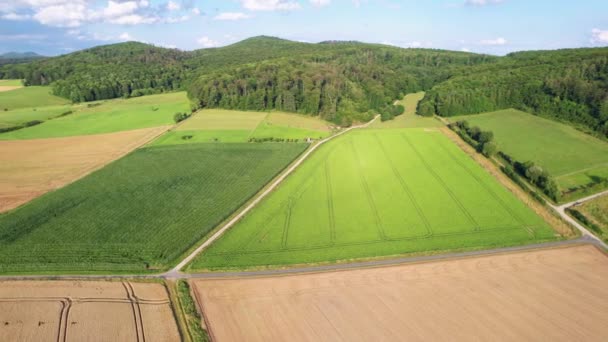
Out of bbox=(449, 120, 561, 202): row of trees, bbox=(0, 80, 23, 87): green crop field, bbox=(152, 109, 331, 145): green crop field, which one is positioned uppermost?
bbox=(0, 80, 23, 87): green crop field

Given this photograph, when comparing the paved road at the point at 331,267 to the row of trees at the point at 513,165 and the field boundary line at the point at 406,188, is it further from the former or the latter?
the row of trees at the point at 513,165

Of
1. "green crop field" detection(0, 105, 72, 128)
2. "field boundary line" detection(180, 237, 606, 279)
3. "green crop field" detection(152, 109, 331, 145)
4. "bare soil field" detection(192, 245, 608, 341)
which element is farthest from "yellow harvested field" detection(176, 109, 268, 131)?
"bare soil field" detection(192, 245, 608, 341)

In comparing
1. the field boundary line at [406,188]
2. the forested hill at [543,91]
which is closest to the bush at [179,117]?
the field boundary line at [406,188]

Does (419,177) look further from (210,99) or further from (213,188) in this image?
(210,99)

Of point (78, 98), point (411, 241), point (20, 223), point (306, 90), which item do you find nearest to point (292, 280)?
point (411, 241)

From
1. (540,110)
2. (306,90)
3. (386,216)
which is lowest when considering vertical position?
(386,216)

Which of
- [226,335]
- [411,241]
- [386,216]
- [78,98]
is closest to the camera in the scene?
[226,335]

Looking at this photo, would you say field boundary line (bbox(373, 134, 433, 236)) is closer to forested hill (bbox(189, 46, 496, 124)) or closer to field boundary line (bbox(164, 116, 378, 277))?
field boundary line (bbox(164, 116, 378, 277))
